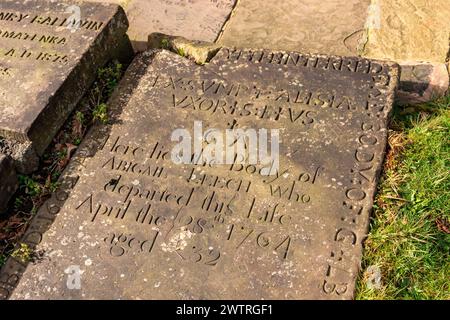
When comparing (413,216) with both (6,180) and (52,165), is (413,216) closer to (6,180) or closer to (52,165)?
(52,165)

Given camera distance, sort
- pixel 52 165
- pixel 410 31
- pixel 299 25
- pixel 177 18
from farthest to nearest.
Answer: pixel 177 18, pixel 299 25, pixel 410 31, pixel 52 165

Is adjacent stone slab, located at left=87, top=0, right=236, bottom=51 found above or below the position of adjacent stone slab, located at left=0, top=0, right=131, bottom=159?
below

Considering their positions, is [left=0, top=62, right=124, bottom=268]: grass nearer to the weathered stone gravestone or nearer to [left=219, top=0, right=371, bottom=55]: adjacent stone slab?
the weathered stone gravestone

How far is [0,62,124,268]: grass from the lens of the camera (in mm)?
3164

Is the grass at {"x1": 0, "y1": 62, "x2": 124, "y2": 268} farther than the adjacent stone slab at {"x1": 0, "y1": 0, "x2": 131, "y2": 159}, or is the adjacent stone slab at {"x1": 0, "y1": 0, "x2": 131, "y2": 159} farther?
the adjacent stone slab at {"x1": 0, "y1": 0, "x2": 131, "y2": 159}

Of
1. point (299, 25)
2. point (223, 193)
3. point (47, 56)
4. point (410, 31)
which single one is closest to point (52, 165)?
point (47, 56)

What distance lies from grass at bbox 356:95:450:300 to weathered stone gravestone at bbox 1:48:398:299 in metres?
0.13

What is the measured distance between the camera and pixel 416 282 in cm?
280

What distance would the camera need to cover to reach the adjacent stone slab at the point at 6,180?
127 inches

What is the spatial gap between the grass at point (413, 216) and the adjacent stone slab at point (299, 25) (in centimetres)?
87

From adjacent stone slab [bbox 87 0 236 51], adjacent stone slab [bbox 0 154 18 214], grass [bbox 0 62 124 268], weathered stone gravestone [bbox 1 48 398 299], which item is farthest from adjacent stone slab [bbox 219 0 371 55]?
adjacent stone slab [bbox 0 154 18 214]

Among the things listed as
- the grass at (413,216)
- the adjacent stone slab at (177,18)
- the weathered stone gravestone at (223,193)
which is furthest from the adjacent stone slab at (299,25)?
the grass at (413,216)

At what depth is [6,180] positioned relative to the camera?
3256 mm

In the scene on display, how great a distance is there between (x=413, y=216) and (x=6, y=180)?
227 cm
